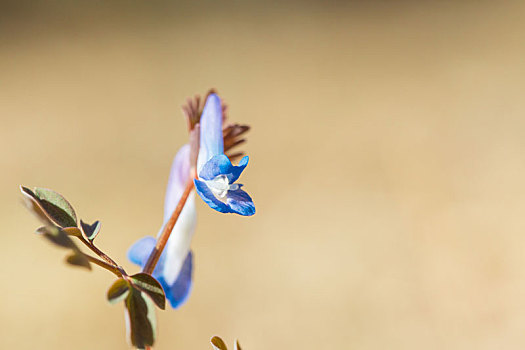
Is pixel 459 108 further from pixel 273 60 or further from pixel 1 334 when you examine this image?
pixel 1 334

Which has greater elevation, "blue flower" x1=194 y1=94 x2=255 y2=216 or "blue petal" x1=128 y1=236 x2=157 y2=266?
"blue flower" x1=194 y1=94 x2=255 y2=216

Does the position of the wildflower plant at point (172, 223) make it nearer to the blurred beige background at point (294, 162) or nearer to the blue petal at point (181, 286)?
the blue petal at point (181, 286)

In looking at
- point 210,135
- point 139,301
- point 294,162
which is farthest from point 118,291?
point 294,162

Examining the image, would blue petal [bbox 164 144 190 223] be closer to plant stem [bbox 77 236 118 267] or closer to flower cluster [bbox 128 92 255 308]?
flower cluster [bbox 128 92 255 308]

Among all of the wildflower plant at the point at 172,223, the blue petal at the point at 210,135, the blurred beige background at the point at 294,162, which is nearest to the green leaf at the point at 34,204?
the wildflower plant at the point at 172,223

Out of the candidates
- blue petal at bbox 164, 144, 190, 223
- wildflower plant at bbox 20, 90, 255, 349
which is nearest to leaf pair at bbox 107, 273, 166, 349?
wildflower plant at bbox 20, 90, 255, 349

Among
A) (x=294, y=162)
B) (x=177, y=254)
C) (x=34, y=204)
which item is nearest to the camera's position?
(x=34, y=204)

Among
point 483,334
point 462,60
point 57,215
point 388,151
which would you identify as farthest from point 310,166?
point 57,215

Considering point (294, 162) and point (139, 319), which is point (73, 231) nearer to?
point (139, 319)
